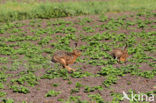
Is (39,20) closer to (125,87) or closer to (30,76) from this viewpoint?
(30,76)

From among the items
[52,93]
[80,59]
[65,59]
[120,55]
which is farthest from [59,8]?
[52,93]

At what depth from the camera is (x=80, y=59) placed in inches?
446

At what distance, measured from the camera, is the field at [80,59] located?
8359 mm

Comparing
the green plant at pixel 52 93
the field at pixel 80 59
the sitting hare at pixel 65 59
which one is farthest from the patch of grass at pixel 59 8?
the green plant at pixel 52 93

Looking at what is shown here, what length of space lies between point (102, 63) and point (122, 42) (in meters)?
2.88

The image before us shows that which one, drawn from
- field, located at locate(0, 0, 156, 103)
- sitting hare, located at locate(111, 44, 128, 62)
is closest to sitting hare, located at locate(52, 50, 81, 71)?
field, located at locate(0, 0, 156, 103)

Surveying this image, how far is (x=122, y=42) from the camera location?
44.0ft

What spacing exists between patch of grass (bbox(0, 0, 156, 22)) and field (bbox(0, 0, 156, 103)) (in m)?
0.25

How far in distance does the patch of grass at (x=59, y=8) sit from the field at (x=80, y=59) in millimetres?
246

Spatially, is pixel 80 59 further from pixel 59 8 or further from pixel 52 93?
pixel 59 8

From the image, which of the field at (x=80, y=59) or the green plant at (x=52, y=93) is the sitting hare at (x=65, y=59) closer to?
the field at (x=80, y=59)

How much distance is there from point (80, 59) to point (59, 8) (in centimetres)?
620

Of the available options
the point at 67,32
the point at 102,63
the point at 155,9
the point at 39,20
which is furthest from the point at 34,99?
the point at 155,9

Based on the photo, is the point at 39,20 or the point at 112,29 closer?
the point at 112,29
